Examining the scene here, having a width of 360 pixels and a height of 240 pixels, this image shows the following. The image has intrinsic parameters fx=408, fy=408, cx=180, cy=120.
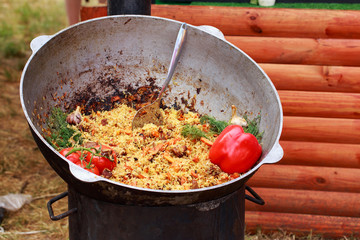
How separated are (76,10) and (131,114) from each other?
10.7 feet

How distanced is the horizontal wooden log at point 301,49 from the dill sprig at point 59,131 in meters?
1.64

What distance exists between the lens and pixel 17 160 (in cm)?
450

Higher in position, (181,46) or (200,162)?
(181,46)

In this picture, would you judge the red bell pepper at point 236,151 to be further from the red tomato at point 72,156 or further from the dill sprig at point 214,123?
the red tomato at point 72,156

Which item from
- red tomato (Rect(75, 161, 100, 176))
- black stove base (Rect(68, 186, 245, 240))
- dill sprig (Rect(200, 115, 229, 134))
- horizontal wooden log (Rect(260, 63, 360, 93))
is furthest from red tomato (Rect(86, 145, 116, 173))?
horizontal wooden log (Rect(260, 63, 360, 93))

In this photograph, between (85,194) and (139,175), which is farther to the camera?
(139,175)

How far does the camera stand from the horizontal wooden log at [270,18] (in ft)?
10.4

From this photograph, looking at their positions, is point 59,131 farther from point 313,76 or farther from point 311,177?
point 311,177

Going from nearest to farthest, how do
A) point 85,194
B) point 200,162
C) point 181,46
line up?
1. point 85,194
2. point 200,162
3. point 181,46

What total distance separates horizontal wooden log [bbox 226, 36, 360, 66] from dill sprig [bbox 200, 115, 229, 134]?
115cm

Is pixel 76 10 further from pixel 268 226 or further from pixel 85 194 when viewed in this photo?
pixel 85 194

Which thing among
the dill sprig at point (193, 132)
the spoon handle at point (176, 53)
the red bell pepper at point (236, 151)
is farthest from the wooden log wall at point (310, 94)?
the red bell pepper at point (236, 151)

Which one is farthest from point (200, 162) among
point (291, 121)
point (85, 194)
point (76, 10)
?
point (76, 10)

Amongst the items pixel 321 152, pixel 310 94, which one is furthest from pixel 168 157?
pixel 321 152
